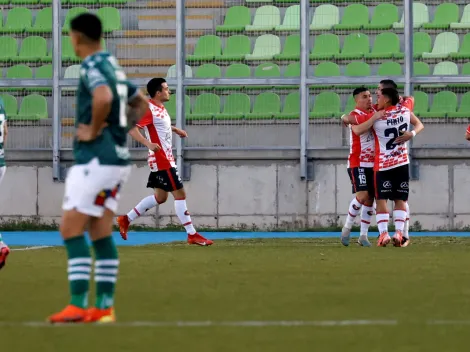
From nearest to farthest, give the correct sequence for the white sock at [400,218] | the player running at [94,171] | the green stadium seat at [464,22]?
the player running at [94,171], the white sock at [400,218], the green stadium seat at [464,22]

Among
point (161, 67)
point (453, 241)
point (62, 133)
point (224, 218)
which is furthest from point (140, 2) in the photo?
point (453, 241)

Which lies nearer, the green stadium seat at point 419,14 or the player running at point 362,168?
the player running at point 362,168

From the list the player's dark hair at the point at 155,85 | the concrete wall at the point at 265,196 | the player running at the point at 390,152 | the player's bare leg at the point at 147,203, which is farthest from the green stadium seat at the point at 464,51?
the player's dark hair at the point at 155,85

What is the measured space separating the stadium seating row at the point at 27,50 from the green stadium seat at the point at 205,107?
8.76 feet

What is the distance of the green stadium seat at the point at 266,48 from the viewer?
20828 millimetres

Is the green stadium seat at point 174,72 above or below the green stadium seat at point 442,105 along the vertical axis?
above

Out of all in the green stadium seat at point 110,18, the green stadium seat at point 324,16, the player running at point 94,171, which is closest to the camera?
the player running at point 94,171

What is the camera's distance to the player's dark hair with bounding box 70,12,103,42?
229 inches

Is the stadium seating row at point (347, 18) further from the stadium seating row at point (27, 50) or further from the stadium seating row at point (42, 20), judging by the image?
the stadium seating row at point (27, 50)

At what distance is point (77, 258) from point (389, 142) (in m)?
8.17

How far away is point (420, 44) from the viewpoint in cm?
2073

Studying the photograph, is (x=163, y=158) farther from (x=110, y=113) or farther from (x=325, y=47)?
(x=110, y=113)

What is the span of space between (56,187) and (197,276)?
40.0ft

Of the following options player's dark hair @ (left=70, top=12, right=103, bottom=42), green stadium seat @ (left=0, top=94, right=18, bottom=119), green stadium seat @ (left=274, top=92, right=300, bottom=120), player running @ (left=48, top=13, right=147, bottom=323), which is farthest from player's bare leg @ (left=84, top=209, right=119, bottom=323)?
green stadium seat @ (left=0, top=94, right=18, bottom=119)
